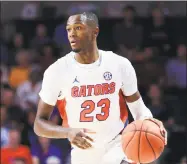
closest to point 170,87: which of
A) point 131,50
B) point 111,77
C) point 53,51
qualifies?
point 131,50

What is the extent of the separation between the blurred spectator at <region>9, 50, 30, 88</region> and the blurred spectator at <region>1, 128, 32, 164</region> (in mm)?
1843

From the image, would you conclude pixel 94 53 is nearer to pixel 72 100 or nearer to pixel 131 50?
pixel 72 100

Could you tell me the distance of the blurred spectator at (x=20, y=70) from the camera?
10.3 m

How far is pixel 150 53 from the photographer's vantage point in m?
10.3

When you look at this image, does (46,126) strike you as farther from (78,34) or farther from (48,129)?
(78,34)

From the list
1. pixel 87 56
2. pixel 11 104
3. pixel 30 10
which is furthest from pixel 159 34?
pixel 87 56

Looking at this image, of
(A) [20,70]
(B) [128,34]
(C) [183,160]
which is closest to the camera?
(C) [183,160]

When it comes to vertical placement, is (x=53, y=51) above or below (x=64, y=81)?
below

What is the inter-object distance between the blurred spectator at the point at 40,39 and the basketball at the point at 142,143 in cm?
592

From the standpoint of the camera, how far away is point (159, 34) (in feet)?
34.9

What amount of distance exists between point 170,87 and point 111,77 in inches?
190

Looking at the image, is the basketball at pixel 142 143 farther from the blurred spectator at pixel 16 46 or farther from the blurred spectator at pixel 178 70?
the blurred spectator at pixel 16 46

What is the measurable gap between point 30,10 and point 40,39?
1.12m

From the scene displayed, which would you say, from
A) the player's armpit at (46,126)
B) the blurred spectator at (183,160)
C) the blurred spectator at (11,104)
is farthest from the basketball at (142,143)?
the blurred spectator at (11,104)
